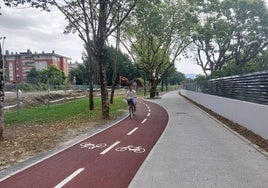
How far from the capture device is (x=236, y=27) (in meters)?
39.6

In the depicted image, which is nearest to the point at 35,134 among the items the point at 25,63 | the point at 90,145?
the point at 90,145

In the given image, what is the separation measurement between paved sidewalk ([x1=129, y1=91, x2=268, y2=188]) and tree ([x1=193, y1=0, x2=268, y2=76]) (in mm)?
29107

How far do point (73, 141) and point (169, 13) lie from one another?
34110mm

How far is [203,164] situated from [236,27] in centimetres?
3442

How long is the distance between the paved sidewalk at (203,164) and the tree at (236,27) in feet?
95.5

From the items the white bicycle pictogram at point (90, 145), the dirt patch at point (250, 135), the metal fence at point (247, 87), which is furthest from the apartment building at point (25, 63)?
the white bicycle pictogram at point (90, 145)

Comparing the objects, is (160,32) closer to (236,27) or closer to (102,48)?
(236,27)

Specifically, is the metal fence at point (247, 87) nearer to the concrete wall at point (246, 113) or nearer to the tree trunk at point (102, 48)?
the concrete wall at point (246, 113)

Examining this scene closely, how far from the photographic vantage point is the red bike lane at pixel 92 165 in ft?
21.3

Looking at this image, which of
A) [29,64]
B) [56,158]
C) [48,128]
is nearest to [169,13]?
[48,128]

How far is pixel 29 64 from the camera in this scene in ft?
466

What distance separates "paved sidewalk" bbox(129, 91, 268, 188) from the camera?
6395mm

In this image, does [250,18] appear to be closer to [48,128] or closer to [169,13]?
[169,13]

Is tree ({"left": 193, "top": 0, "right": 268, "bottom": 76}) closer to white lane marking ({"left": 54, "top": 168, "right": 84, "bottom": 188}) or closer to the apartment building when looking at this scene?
white lane marking ({"left": 54, "top": 168, "right": 84, "bottom": 188})
